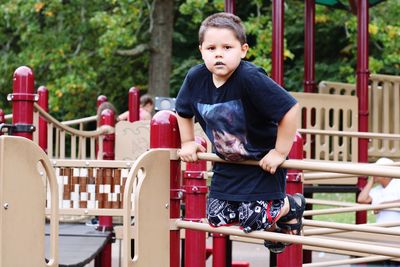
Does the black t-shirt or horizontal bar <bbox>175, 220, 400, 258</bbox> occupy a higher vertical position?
the black t-shirt

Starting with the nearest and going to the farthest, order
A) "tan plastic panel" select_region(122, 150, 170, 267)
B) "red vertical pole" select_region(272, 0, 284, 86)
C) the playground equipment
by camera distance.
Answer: the playground equipment → "tan plastic panel" select_region(122, 150, 170, 267) → "red vertical pole" select_region(272, 0, 284, 86)

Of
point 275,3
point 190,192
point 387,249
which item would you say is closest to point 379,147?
point 275,3

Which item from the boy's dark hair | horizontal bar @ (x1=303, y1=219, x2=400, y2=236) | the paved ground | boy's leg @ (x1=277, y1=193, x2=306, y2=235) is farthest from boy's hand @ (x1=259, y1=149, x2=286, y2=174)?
the paved ground

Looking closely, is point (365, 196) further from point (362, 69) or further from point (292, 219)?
point (292, 219)

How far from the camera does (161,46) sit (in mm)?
19781

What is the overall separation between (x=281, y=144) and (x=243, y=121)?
0.20 m

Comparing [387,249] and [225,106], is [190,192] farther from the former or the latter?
[387,249]

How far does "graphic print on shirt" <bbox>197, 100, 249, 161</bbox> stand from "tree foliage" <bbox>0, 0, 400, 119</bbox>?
44.9 feet

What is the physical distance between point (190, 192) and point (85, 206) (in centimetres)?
252

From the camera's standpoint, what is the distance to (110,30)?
18.5 meters

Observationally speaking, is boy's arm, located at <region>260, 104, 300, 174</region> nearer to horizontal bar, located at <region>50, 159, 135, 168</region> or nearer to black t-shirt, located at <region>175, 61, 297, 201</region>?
black t-shirt, located at <region>175, 61, 297, 201</region>

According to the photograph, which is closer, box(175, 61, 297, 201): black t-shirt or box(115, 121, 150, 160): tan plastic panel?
box(175, 61, 297, 201): black t-shirt

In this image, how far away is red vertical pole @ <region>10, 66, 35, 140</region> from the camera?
20.8 ft

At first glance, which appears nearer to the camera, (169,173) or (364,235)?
(169,173)
